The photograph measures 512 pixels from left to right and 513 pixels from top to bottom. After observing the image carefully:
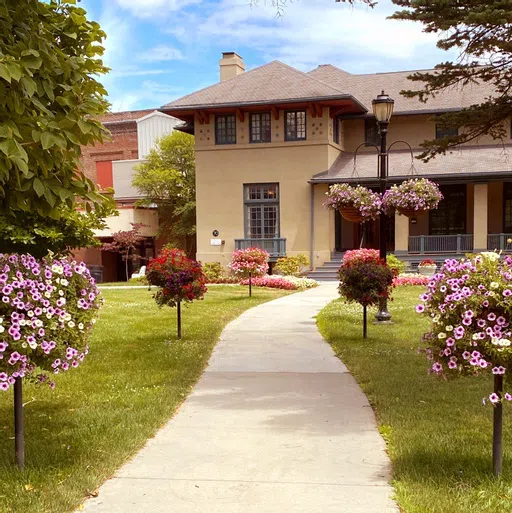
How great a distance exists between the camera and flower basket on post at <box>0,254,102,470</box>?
15.5ft

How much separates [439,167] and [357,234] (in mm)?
5427

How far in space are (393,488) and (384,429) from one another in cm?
149

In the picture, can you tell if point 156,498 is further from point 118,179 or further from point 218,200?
point 118,179

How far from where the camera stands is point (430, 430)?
6.16 m

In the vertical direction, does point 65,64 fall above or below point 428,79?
below

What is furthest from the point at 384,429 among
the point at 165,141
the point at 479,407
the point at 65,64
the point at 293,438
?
the point at 165,141

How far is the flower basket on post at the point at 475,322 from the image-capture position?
460cm

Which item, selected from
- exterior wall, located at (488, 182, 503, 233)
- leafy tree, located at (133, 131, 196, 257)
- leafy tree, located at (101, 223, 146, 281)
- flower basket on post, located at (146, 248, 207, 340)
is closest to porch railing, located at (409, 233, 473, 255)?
exterior wall, located at (488, 182, 503, 233)

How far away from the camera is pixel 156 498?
15.2 feet

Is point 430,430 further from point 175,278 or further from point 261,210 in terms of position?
point 261,210

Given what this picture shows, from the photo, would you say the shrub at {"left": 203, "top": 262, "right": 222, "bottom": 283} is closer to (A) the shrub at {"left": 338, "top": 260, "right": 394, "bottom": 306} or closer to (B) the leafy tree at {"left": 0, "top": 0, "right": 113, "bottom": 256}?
(A) the shrub at {"left": 338, "top": 260, "right": 394, "bottom": 306}

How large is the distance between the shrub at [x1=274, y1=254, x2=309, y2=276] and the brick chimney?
1127 centimetres

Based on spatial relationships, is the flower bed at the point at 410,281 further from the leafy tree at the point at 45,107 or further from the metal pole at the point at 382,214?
the leafy tree at the point at 45,107

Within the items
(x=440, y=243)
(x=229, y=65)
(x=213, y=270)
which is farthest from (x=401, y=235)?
(x=229, y=65)
